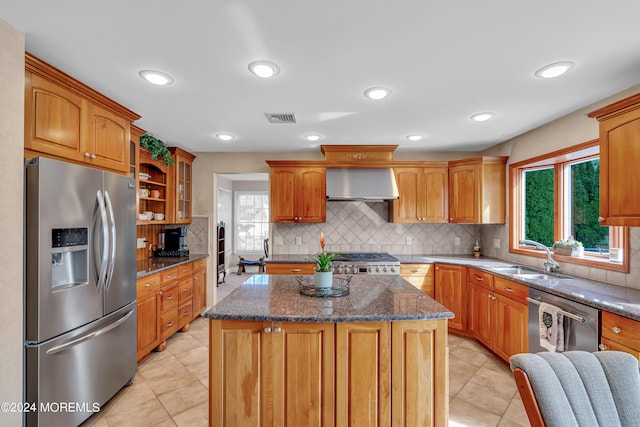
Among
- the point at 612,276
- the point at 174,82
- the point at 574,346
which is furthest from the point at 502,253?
the point at 174,82

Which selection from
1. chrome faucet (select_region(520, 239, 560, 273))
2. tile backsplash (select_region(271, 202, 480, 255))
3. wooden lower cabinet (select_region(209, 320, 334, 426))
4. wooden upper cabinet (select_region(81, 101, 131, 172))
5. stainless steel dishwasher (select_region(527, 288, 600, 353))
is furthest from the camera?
tile backsplash (select_region(271, 202, 480, 255))

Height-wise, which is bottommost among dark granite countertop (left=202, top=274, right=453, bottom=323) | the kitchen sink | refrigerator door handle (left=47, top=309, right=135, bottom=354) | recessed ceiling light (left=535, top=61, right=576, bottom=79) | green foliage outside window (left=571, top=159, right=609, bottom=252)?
refrigerator door handle (left=47, top=309, right=135, bottom=354)

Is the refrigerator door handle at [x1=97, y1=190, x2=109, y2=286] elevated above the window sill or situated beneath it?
elevated above

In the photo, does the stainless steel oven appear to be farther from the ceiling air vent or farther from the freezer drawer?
the freezer drawer

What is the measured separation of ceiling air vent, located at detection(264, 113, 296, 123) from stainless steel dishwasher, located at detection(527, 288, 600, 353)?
2.66 m

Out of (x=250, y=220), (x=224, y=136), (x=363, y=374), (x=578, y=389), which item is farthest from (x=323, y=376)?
(x=250, y=220)

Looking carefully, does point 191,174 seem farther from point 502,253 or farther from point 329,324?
point 502,253

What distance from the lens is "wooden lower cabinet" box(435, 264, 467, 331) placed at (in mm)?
3633

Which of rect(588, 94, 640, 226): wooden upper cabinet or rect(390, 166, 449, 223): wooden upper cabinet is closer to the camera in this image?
rect(588, 94, 640, 226): wooden upper cabinet

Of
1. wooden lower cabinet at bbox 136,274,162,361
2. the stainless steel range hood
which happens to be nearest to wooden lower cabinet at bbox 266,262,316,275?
the stainless steel range hood

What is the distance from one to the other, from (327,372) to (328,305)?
0.37 metres

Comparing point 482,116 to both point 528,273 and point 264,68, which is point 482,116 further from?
point 264,68

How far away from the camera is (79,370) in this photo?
1.99 meters

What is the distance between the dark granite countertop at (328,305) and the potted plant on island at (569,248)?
1810 millimetres
